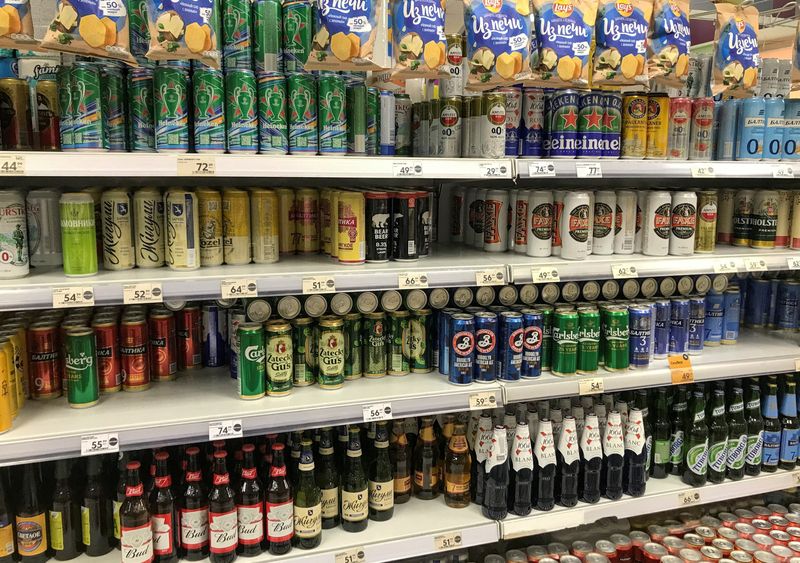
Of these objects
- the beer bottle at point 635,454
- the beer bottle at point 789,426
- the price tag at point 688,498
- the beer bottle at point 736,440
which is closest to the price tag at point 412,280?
the beer bottle at point 635,454

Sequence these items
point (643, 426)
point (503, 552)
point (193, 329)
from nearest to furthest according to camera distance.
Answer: point (193, 329) → point (643, 426) → point (503, 552)

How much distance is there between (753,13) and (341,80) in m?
1.58

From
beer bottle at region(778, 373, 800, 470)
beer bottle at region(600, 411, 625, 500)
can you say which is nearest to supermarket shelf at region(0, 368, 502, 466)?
beer bottle at region(600, 411, 625, 500)

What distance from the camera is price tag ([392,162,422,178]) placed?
1913mm

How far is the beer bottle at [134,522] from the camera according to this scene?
1787 millimetres

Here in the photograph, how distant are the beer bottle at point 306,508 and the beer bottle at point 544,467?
0.76 meters

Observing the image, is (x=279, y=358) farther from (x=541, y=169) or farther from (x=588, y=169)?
(x=588, y=169)

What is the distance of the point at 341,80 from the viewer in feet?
6.37

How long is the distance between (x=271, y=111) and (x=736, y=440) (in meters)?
2.17

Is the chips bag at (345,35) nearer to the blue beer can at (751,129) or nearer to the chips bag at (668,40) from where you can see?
the chips bag at (668,40)

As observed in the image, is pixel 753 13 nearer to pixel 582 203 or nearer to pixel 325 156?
pixel 582 203

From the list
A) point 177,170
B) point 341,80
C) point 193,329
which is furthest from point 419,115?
point 193,329

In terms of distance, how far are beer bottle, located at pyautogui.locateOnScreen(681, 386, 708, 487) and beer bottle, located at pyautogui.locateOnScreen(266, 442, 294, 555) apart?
155 cm

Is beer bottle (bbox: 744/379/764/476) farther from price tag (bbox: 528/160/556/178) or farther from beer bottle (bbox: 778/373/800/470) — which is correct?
price tag (bbox: 528/160/556/178)
